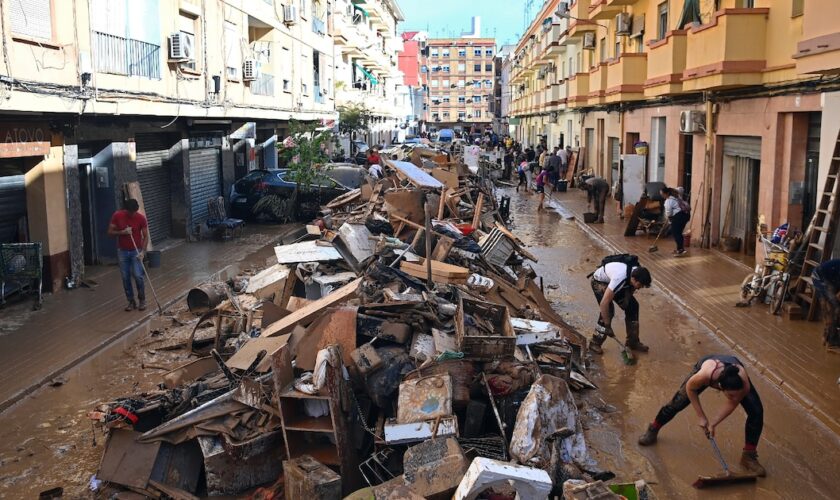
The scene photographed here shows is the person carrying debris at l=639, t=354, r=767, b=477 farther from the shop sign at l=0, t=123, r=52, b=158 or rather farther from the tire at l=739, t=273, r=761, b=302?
the shop sign at l=0, t=123, r=52, b=158

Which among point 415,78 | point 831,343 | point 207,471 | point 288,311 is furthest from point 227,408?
point 415,78

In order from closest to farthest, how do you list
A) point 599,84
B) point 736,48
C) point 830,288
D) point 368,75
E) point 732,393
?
point 732,393 < point 830,288 < point 736,48 < point 599,84 < point 368,75

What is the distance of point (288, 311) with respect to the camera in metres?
9.63

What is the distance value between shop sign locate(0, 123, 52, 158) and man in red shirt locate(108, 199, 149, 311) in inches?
69.5

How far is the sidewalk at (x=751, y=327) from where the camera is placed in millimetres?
8688

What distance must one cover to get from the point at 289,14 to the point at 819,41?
19429mm

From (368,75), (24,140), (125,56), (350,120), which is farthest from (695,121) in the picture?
(368,75)

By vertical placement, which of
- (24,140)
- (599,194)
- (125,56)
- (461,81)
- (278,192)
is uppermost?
(461,81)

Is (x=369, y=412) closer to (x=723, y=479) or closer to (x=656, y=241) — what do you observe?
(x=723, y=479)

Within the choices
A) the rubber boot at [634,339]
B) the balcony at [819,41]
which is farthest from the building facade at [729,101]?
the rubber boot at [634,339]

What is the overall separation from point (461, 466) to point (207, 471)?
221 cm

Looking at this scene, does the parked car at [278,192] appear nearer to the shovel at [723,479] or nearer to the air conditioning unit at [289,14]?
the air conditioning unit at [289,14]

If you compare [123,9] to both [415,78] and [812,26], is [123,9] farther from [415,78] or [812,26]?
[415,78]

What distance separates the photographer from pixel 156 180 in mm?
19281
